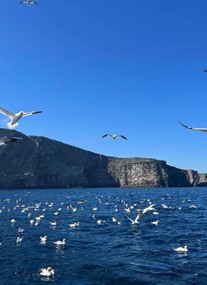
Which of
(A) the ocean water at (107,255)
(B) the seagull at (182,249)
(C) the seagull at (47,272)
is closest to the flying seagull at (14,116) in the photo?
(A) the ocean water at (107,255)

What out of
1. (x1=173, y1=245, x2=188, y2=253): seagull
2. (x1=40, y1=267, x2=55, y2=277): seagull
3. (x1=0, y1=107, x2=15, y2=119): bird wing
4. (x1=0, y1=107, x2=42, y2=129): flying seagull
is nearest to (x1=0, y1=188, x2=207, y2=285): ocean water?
(x1=40, y1=267, x2=55, y2=277): seagull

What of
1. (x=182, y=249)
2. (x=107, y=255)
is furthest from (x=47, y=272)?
(x=182, y=249)

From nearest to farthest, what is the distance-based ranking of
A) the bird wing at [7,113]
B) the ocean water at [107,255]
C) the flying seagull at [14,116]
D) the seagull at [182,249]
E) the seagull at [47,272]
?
the bird wing at [7,113] → the flying seagull at [14,116] → the ocean water at [107,255] → the seagull at [47,272] → the seagull at [182,249]

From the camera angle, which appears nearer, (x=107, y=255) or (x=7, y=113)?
(x=7, y=113)

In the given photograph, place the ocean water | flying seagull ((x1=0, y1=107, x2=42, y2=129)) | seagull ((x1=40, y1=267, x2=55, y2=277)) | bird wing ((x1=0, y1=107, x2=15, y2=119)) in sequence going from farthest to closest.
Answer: seagull ((x1=40, y1=267, x2=55, y2=277)) < the ocean water < flying seagull ((x1=0, y1=107, x2=42, y2=129)) < bird wing ((x1=0, y1=107, x2=15, y2=119))

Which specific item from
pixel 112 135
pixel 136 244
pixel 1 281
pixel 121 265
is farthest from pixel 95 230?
pixel 1 281

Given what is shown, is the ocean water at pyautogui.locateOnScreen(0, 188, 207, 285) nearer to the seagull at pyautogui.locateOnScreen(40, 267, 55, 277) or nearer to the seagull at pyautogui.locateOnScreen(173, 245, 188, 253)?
the seagull at pyautogui.locateOnScreen(40, 267, 55, 277)

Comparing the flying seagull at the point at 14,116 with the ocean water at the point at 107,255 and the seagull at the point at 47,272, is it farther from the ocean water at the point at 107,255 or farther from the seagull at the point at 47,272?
the seagull at the point at 47,272

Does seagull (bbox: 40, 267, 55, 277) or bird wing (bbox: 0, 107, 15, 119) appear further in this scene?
seagull (bbox: 40, 267, 55, 277)

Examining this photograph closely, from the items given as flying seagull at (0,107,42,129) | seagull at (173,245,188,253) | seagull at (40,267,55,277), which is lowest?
seagull at (40,267,55,277)

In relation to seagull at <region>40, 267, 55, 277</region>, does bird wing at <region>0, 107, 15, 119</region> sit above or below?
above

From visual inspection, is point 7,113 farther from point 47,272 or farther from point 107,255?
point 107,255

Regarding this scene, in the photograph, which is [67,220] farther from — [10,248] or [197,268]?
[197,268]

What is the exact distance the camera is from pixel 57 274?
92.0 ft
